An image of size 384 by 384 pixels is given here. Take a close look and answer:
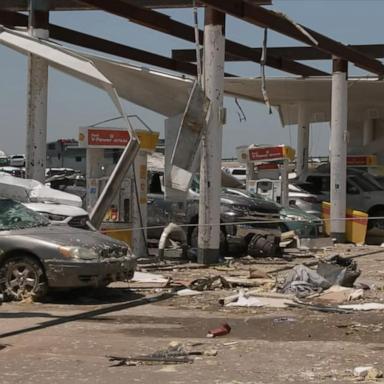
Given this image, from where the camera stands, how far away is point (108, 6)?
1705 cm

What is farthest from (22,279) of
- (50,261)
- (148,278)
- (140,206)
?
(140,206)

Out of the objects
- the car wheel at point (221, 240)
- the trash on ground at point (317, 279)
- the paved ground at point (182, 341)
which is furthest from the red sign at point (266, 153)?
the paved ground at point (182, 341)

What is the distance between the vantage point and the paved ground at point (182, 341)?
673cm

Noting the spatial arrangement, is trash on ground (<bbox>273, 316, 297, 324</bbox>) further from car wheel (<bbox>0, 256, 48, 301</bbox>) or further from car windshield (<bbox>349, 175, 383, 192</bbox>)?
car windshield (<bbox>349, 175, 383, 192</bbox>)

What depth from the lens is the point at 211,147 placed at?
16.3 metres

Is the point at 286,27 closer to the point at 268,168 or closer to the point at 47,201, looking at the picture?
the point at 47,201

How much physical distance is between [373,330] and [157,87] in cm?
1116

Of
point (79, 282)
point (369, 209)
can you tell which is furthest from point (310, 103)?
point (79, 282)

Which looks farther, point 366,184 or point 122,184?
point 366,184

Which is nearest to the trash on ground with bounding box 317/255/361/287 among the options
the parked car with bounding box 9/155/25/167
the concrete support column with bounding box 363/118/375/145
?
the concrete support column with bounding box 363/118/375/145

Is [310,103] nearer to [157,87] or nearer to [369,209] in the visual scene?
[369,209]

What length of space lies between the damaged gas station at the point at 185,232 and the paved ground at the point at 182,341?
0.03 metres

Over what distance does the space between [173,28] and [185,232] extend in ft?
20.8

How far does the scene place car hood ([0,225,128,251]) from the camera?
35.4 feet
